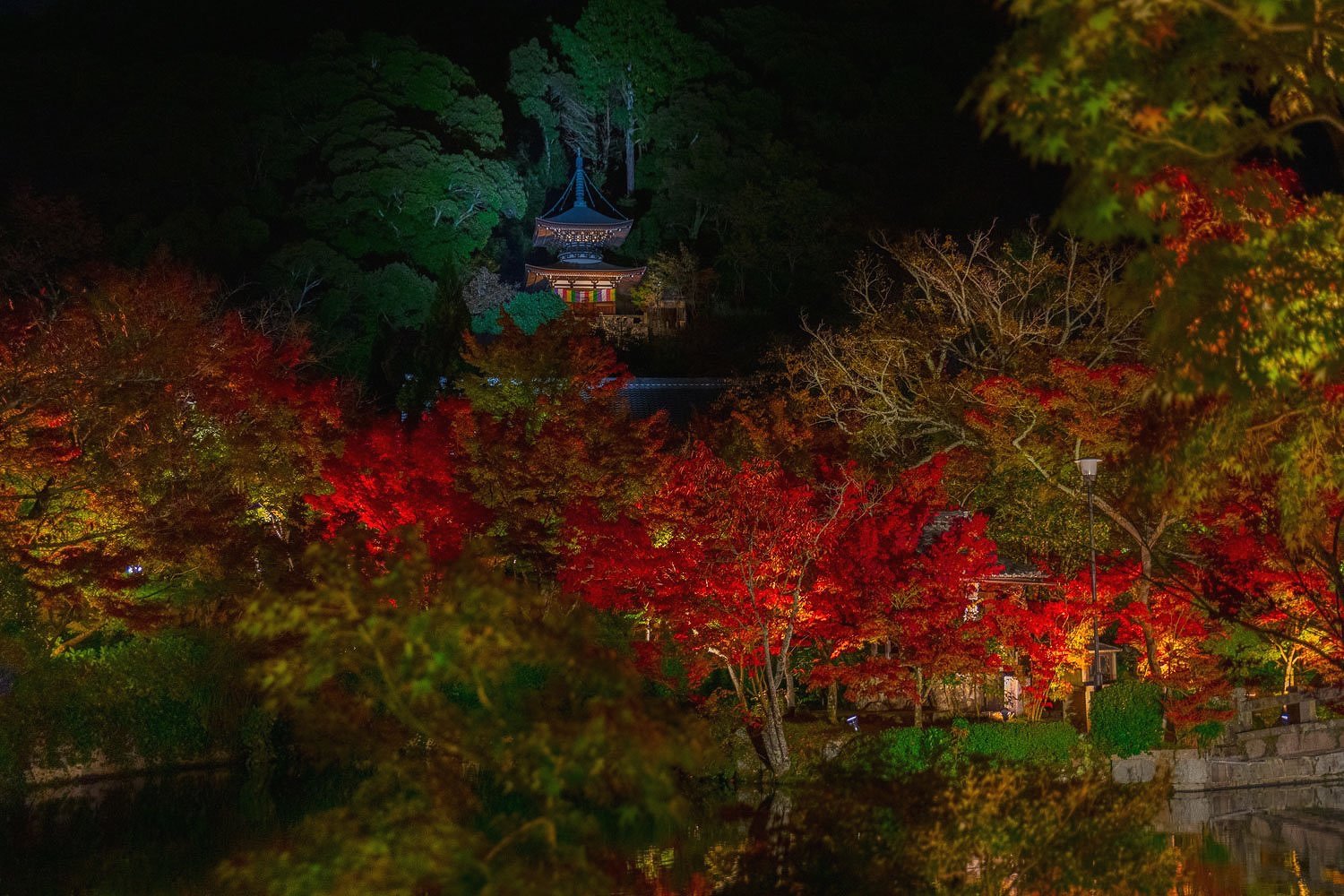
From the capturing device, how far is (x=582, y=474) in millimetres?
19672

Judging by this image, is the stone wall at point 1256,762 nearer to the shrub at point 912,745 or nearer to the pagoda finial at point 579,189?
the shrub at point 912,745

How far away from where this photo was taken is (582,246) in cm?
4541

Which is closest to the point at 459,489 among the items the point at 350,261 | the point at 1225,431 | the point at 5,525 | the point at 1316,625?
the point at 5,525

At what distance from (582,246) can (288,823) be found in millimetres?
31800

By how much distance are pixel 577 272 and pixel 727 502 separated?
91.0ft

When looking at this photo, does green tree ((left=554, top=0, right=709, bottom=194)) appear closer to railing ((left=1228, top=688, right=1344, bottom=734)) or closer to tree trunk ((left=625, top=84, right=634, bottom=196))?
tree trunk ((left=625, top=84, right=634, bottom=196))

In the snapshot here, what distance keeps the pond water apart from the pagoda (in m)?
26.7

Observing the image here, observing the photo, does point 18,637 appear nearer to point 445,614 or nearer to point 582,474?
point 582,474

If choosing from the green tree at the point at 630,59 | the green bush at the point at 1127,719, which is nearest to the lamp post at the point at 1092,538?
the green bush at the point at 1127,719

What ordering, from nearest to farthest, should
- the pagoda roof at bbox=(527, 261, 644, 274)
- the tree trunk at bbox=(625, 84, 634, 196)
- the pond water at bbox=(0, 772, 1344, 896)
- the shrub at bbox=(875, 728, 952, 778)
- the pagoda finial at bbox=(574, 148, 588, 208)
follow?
the pond water at bbox=(0, 772, 1344, 896) < the shrub at bbox=(875, 728, 952, 778) < the pagoda roof at bbox=(527, 261, 644, 274) < the pagoda finial at bbox=(574, 148, 588, 208) < the tree trunk at bbox=(625, 84, 634, 196)

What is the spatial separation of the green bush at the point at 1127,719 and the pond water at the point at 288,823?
0.85m

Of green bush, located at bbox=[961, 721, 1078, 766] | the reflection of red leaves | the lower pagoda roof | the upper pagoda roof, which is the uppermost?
the reflection of red leaves

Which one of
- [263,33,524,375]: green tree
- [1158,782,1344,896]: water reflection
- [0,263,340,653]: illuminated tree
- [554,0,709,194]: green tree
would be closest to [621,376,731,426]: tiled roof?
[263,33,524,375]: green tree

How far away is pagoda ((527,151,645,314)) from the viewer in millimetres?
43875
